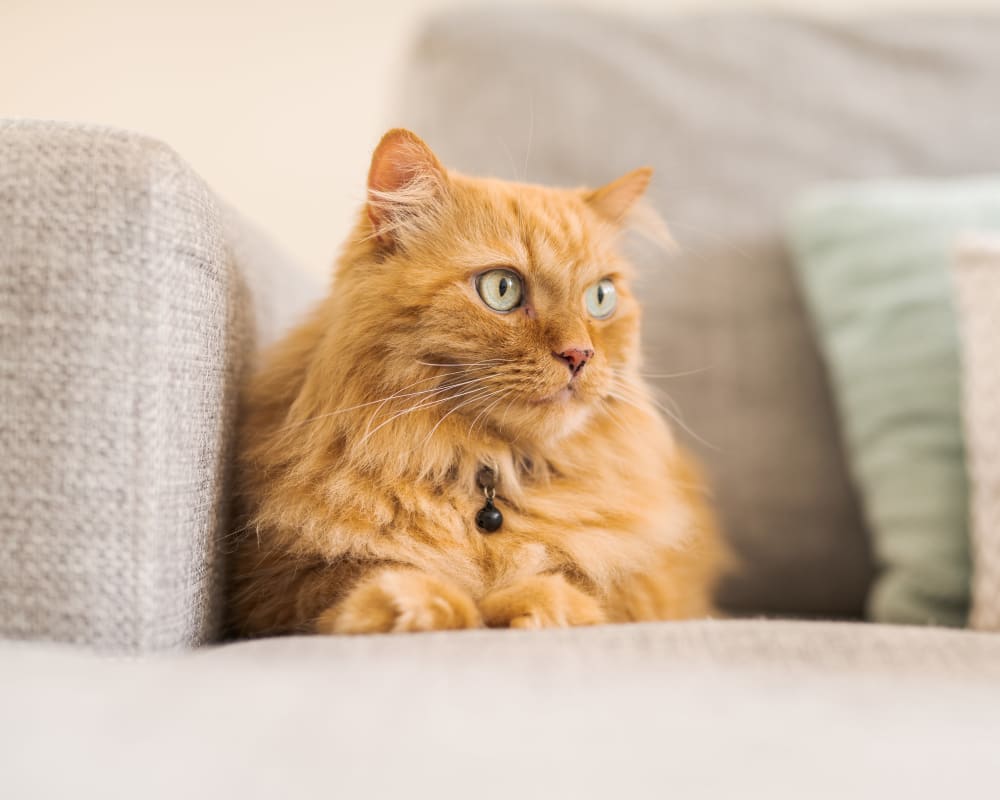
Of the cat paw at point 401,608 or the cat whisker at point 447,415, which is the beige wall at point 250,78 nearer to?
the cat whisker at point 447,415

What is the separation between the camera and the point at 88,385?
75cm

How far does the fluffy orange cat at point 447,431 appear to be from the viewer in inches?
38.4

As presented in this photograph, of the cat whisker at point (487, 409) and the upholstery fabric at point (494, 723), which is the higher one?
the cat whisker at point (487, 409)

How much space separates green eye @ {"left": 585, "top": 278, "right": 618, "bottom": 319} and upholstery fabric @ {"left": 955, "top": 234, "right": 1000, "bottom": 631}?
0.59 m

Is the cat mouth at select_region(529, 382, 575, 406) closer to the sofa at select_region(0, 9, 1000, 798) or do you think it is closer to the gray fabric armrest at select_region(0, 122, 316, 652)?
the sofa at select_region(0, 9, 1000, 798)

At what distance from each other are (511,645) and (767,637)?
269 mm

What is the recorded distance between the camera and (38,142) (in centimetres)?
78

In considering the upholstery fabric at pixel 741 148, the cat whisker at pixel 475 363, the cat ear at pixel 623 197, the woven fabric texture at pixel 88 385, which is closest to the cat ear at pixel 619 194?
the cat ear at pixel 623 197

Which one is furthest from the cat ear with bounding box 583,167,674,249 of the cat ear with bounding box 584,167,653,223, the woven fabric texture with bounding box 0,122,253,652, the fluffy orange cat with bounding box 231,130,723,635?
the woven fabric texture with bounding box 0,122,253,652

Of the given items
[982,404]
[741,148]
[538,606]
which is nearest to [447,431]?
[538,606]

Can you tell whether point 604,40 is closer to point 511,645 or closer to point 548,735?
point 511,645

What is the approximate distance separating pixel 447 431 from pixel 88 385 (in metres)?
0.43

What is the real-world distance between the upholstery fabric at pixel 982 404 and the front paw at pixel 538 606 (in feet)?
2.14

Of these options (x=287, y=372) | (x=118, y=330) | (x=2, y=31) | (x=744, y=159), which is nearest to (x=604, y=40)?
(x=744, y=159)
